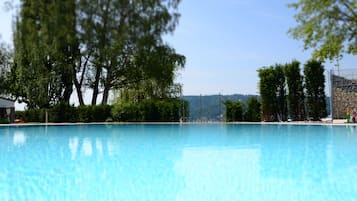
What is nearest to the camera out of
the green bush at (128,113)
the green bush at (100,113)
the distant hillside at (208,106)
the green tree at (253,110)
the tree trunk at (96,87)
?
the green tree at (253,110)

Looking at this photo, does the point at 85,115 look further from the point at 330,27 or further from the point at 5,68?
Answer: the point at 330,27

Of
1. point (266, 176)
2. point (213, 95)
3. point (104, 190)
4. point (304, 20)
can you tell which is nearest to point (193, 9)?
point (304, 20)

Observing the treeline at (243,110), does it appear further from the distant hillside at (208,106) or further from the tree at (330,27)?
the tree at (330,27)

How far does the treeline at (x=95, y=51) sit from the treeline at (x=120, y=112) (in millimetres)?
430

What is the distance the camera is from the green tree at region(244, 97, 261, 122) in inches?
915

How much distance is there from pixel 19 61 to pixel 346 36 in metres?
22.5

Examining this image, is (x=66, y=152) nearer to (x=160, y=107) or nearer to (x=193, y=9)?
(x=193, y=9)

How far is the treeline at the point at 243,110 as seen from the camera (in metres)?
23.3

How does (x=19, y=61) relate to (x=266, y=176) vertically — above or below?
above

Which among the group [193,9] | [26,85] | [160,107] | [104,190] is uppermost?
[193,9]

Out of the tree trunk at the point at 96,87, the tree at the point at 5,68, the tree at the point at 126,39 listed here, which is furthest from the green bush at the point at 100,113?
the tree at the point at 5,68

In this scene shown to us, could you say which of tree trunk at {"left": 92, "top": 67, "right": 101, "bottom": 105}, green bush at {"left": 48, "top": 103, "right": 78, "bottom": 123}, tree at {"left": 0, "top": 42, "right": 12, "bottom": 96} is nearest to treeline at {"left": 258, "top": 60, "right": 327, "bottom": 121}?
tree trunk at {"left": 92, "top": 67, "right": 101, "bottom": 105}

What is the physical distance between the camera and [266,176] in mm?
6305

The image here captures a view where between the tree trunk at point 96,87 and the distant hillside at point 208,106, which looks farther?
the tree trunk at point 96,87
